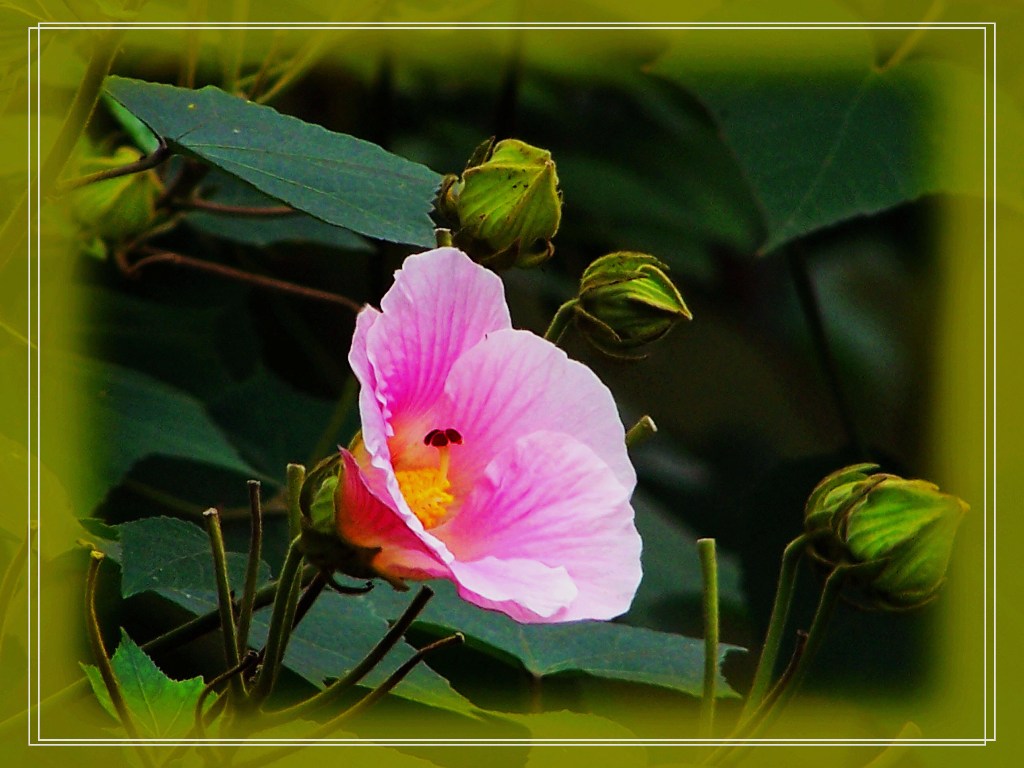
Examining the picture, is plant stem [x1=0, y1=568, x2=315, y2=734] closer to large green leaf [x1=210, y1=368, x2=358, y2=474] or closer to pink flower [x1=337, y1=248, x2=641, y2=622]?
pink flower [x1=337, y1=248, x2=641, y2=622]

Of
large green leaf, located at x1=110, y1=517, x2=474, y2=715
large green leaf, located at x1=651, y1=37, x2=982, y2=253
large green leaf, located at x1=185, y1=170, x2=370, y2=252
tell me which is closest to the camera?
large green leaf, located at x1=110, y1=517, x2=474, y2=715

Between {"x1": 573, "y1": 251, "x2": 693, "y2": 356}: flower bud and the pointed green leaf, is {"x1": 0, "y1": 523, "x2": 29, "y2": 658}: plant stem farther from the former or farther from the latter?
{"x1": 573, "y1": 251, "x2": 693, "y2": 356}: flower bud

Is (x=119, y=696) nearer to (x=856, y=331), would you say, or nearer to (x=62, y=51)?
(x=62, y=51)


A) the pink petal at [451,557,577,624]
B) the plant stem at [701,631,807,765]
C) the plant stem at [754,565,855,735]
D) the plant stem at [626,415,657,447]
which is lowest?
the plant stem at [701,631,807,765]

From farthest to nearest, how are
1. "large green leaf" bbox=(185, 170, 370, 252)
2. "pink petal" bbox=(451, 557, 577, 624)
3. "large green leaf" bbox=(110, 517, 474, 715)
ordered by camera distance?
"large green leaf" bbox=(185, 170, 370, 252), "large green leaf" bbox=(110, 517, 474, 715), "pink petal" bbox=(451, 557, 577, 624)

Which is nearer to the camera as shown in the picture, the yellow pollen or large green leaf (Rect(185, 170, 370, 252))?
the yellow pollen

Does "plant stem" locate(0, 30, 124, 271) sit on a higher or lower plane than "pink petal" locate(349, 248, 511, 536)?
higher

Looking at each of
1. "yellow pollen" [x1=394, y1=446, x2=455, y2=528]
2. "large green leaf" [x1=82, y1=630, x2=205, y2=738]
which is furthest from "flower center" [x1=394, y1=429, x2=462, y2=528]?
"large green leaf" [x1=82, y1=630, x2=205, y2=738]
